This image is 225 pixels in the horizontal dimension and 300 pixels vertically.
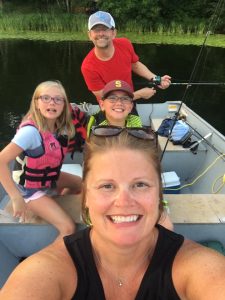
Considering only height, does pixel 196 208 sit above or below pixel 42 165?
below

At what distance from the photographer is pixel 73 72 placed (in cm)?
1217

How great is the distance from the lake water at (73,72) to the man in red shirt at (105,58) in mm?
4003

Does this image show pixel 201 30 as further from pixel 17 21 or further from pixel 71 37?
pixel 17 21

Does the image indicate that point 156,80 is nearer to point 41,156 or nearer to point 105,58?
point 105,58

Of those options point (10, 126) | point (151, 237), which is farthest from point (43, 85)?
point (10, 126)

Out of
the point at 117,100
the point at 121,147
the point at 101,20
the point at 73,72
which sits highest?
the point at 101,20

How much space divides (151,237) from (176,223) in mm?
991

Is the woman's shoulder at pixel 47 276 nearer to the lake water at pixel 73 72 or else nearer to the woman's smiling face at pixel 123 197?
the woman's smiling face at pixel 123 197

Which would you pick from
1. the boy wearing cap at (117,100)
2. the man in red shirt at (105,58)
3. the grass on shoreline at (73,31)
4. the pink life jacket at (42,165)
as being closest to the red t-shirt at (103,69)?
the man in red shirt at (105,58)

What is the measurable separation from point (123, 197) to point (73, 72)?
11491 mm

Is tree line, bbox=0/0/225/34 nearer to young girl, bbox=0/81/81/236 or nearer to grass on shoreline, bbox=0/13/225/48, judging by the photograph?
grass on shoreline, bbox=0/13/225/48

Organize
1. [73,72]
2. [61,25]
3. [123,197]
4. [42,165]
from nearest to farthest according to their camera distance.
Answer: [123,197] → [42,165] → [73,72] → [61,25]

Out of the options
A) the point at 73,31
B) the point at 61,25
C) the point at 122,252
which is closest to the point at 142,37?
the point at 73,31

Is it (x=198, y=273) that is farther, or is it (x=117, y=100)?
(x=117, y=100)
